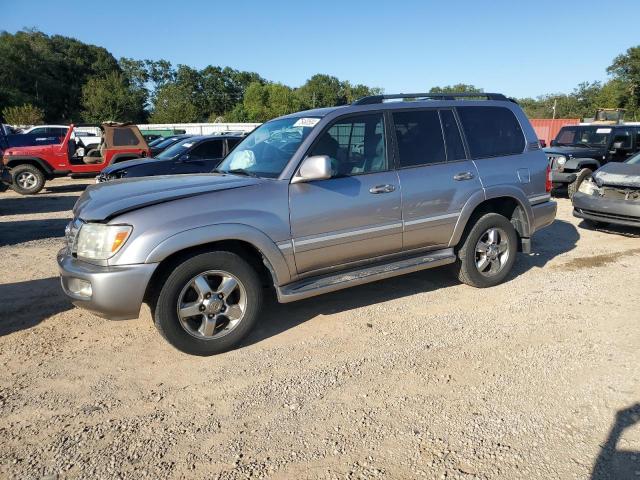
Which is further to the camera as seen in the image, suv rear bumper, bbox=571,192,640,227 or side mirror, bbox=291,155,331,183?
suv rear bumper, bbox=571,192,640,227

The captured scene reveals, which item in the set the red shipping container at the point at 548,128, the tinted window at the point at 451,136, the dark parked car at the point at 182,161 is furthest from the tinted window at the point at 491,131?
the red shipping container at the point at 548,128

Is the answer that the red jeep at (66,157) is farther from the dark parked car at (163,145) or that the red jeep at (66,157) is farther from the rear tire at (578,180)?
the rear tire at (578,180)

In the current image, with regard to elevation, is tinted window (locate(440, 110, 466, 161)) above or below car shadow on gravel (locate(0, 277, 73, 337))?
above

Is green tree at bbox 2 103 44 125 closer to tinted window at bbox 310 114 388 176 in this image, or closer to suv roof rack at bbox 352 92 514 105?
suv roof rack at bbox 352 92 514 105

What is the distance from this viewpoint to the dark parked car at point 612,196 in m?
7.44

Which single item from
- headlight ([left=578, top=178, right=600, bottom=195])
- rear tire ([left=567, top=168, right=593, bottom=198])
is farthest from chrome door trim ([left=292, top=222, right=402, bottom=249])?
rear tire ([left=567, top=168, right=593, bottom=198])

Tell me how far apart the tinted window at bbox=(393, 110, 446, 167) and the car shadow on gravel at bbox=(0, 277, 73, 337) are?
3.62 meters

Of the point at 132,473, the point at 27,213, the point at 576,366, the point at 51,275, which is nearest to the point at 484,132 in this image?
the point at 576,366

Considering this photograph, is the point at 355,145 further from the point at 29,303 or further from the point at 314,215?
the point at 29,303

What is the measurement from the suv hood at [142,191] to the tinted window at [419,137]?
59.0 inches

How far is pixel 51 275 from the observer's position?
19.0ft

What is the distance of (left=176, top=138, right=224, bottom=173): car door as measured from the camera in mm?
10016

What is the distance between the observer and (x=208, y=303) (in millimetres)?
3727

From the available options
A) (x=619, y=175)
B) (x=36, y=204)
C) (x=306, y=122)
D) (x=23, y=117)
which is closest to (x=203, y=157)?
(x=36, y=204)
